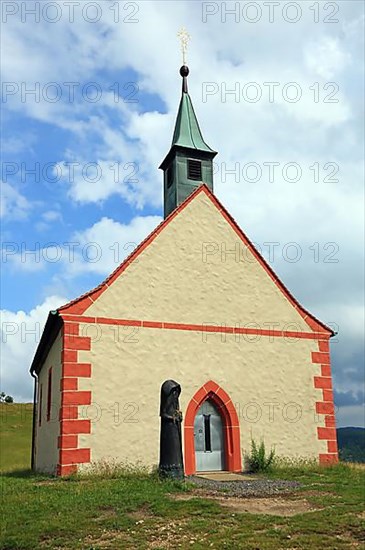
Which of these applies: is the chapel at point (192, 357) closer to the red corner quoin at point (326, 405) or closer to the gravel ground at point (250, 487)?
the red corner quoin at point (326, 405)

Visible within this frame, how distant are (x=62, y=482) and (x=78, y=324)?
431 centimetres

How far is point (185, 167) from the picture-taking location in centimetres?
2167

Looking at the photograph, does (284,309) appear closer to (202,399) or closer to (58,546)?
(202,399)

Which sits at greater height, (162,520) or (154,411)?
(154,411)

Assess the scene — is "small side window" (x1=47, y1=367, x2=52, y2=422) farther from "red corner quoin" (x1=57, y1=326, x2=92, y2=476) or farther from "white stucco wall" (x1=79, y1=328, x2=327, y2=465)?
"white stucco wall" (x1=79, y1=328, x2=327, y2=465)

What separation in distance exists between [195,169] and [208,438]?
974 cm

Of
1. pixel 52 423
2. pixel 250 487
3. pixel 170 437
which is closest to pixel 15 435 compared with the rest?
pixel 52 423

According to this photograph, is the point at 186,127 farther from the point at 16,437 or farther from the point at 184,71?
the point at 16,437

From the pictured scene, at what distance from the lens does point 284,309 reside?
65.0 feet

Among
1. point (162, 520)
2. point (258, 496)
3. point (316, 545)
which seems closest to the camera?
point (316, 545)

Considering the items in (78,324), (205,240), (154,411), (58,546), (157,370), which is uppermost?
(205,240)

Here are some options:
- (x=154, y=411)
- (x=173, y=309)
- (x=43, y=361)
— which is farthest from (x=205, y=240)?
(x=43, y=361)

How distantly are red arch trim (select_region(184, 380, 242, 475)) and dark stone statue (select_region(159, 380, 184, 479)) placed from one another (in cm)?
308

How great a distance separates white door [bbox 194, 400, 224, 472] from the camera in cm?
1756
